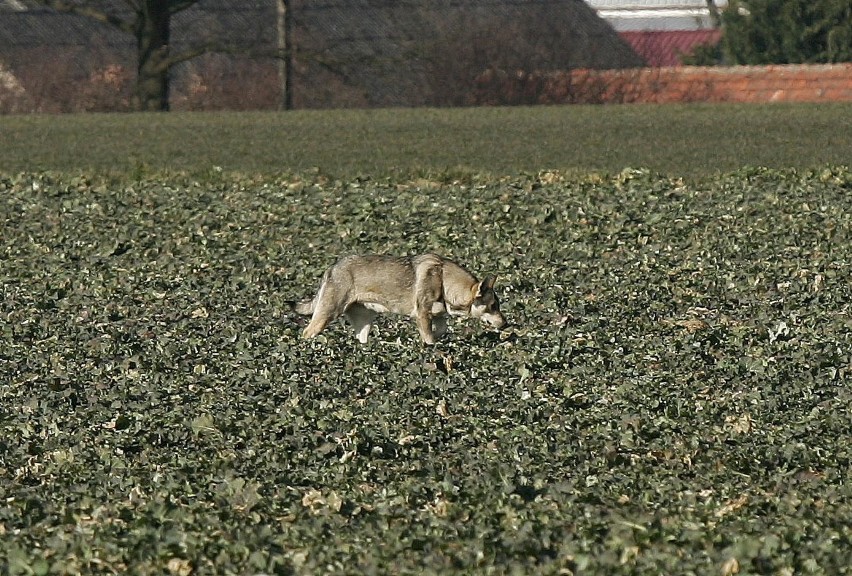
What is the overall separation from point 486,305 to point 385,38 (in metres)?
37.9

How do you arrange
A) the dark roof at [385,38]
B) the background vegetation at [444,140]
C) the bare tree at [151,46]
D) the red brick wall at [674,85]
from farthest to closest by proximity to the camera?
the dark roof at [385,38], the bare tree at [151,46], the red brick wall at [674,85], the background vegetation at [444,140]

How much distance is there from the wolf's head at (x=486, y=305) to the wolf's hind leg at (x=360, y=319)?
0.60m

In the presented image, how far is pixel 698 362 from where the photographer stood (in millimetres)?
9602

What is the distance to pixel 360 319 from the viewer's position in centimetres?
1019

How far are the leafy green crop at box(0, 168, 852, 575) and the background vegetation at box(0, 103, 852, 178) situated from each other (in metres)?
4.82

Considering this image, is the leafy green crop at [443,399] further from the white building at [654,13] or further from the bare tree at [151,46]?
the white building at [654,13]

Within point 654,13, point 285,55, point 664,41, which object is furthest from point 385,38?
point 654,13

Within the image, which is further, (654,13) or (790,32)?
(654,13)

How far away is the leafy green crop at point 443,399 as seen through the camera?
21.2ft

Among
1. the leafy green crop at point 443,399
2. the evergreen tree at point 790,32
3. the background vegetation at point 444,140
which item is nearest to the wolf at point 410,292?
the leafy green crop at point 443,399

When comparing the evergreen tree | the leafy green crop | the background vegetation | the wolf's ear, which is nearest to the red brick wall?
the background vegetation

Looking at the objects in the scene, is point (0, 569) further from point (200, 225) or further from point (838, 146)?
point (838, 146)

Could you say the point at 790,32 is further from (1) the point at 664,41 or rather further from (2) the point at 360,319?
(2) the point at 360,319

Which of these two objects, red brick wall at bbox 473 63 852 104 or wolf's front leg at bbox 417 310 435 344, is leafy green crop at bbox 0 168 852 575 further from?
red brick wall at bbox 473 63 852 104
